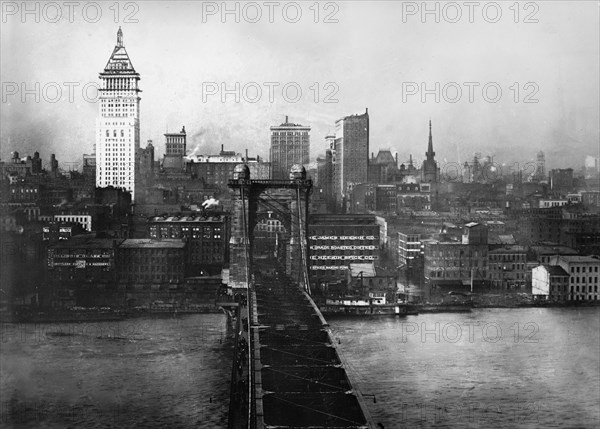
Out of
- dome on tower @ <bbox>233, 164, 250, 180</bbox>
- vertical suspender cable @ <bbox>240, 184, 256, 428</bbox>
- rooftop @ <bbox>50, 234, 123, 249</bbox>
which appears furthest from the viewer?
rooftop @ <bbox>50, 234, 123, 249</bbox>

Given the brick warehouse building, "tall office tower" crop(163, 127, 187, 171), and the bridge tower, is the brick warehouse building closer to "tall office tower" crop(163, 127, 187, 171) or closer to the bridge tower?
the bridge tower

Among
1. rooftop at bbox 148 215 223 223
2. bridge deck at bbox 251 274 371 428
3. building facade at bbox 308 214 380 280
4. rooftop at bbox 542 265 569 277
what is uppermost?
rooftop at bbox 148 215 223 223

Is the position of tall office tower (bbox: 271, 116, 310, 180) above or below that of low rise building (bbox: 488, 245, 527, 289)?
above

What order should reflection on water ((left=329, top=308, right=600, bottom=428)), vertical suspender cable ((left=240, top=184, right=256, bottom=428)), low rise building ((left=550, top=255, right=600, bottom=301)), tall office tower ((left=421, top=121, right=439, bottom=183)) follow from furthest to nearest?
tall office tower ((left=421, top=121, right=439, bottom=183)), low rise building ((left=550, top=255, right=600, bottom=301)), reflection on water ((left=329, top=308, right=600, bottom=428)), vertical suspender cable ((left=240, top=184, right=256, bottom=428))

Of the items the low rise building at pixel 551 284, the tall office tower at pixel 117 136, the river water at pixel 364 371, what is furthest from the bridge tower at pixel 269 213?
the low rise building at pixel 551 284

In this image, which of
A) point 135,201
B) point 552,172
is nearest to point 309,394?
point 135,201

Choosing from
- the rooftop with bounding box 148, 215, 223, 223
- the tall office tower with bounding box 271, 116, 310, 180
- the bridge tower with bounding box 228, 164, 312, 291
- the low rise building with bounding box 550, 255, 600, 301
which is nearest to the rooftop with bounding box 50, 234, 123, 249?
the rooftop with bounding box 148, 215, 223, 223

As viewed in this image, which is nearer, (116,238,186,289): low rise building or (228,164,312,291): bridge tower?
(228,164,312,291): bridge tower

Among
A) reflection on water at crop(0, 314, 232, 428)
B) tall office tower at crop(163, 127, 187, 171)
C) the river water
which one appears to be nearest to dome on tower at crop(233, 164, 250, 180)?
the river water
